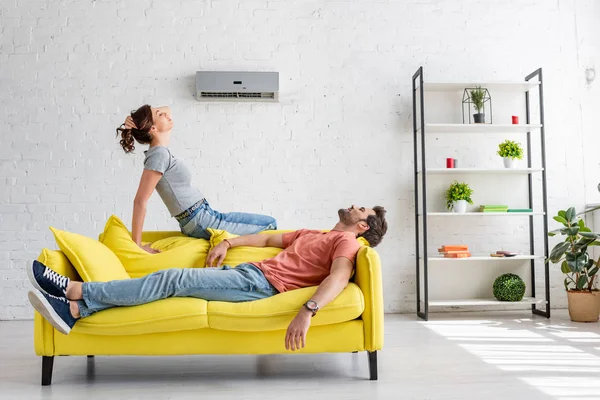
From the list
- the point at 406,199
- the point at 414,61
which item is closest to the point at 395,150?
the point at 406,199

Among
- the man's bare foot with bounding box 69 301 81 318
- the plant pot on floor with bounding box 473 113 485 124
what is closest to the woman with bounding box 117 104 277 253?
the man's bare foot with bounding box 69 301 81 318

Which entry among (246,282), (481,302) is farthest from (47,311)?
(481,302)

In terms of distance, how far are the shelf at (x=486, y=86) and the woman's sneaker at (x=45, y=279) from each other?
3.35m

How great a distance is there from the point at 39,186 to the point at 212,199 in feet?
4.76

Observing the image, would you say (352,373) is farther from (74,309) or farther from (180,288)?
(74,309)

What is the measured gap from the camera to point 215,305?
9.38 feet

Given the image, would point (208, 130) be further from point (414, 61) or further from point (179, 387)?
point (179, 387)

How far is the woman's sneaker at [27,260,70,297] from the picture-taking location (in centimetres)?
267

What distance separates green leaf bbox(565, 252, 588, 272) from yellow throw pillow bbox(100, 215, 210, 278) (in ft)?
9.39

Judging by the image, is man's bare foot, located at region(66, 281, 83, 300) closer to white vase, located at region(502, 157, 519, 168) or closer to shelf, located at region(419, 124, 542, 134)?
shelf, located at region(419, 124, 542, 134)

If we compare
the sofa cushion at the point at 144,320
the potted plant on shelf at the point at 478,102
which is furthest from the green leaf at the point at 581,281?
the sofa cushion at the point at 144,320

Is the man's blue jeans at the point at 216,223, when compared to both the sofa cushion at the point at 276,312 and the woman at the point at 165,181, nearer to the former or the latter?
the woman at the point at 165,181

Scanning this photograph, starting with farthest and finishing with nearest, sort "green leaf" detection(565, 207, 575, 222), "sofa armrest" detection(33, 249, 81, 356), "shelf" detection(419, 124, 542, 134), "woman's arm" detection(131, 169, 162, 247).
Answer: "shelf" detection(419, 124, 542, 134) < "green leaf" detection(565, 207, 575, 222) < "woman's arm" detection(131, 169, 162, 247) < "sofa armrest" detection(33, 249, 81, 356)

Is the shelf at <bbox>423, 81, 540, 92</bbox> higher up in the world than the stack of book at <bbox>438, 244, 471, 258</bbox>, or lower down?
higher up
